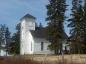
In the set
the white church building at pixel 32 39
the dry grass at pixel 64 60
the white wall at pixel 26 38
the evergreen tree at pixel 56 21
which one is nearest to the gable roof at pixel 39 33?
the white church building at pixel 32 39

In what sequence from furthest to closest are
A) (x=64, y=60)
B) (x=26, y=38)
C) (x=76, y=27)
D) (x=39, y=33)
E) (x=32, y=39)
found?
(x=26, y=38), (x=39, y=33), (x=32, y=39), (x=76, y=27), (x=64, y=60)

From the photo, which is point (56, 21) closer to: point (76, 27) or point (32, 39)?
point (76, 27)

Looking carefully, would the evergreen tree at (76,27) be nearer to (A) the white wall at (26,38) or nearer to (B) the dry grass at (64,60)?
(A) the white wall at (26,38)

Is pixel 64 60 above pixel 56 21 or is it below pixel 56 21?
below

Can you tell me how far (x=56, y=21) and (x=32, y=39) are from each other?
14.7 m

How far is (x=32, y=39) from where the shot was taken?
78250mm

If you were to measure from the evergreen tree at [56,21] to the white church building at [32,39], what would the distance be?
30.4 ft

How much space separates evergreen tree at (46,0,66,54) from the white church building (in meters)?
9.27

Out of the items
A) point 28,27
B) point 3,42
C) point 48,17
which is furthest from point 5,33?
point 48,17

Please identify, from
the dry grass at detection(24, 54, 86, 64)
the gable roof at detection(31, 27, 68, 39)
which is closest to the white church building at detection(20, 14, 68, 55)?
the gable roof at detection(31, 27, 68, 39)

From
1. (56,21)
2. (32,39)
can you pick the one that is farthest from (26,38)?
(56,21)

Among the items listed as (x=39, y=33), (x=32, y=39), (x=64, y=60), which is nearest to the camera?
(x=64, y=60)

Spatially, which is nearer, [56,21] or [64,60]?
[64,60]

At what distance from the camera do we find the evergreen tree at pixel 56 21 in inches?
2544
